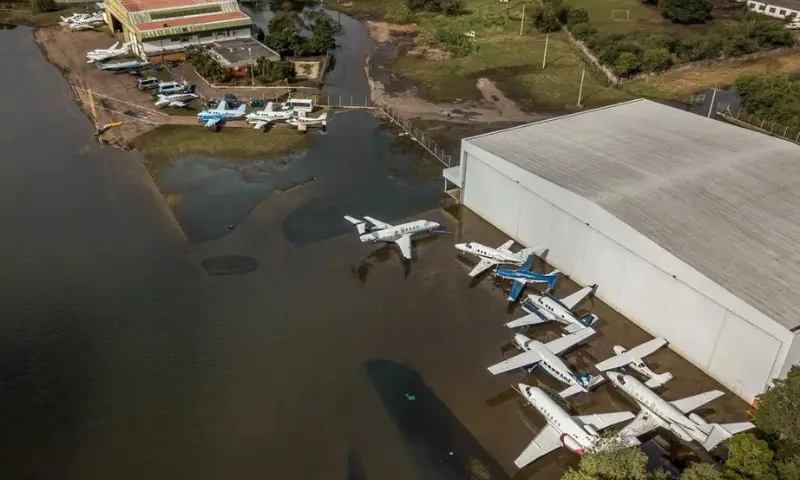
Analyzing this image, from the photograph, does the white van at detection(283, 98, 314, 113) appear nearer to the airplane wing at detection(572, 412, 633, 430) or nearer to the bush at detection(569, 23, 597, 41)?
the bush at detection(569, 23, 597, 41)

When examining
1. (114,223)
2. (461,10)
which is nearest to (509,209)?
(114,223)

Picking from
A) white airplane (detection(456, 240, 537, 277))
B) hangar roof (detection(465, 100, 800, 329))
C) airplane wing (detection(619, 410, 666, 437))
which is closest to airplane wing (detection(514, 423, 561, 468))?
airplane wing (detection(619, 410, 666, 437))

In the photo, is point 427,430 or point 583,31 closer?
point 427,430

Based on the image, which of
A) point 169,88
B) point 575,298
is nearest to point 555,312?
point 575,298

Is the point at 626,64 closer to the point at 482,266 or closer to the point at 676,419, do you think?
the point at 482,266

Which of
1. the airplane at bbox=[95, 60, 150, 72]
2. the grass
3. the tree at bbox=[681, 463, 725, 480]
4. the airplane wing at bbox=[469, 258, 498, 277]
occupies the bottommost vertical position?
the airplane wing at bbox=[469, 258, 498, 277]

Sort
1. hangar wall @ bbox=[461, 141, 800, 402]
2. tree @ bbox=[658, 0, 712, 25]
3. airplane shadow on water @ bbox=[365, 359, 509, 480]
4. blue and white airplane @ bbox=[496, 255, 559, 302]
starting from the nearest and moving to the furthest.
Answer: airplane shadow on water @ bbox=[365, 359, 509, 480], hangar wall @ bbox=[461, 141, 800, 402], blue and white airplane @ bbox=[496, 255, 559, 302], tree @ bbox=[658, 0, 712, 25]

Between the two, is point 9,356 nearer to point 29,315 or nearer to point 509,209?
point 29,315

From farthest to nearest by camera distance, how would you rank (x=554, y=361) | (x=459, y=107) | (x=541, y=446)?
1. (x=459, y=107)
2. (x=554, y=361)
3. (x=541, y=446)
